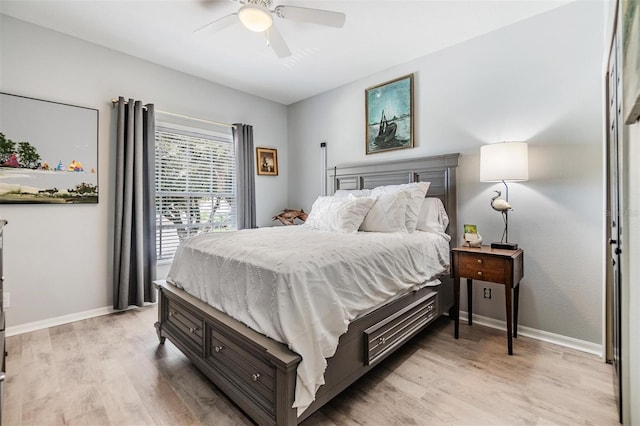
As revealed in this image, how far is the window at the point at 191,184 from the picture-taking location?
11.6ft

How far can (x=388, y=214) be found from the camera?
2.65 meters

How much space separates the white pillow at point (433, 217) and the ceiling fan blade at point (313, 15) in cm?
173

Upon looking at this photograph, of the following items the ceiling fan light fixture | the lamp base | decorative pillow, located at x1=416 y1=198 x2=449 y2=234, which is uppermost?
the ceiling fan light fixture

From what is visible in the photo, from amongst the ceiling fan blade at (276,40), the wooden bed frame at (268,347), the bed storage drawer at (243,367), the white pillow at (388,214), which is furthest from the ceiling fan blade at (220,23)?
the bed storage drawer at (243,367)

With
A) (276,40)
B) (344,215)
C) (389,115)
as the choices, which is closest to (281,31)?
(276,40)

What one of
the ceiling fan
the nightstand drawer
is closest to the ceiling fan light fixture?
the ceiling fan

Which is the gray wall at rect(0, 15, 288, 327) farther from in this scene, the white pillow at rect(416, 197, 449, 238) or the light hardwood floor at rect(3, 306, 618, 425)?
the white pillow at rect(416, 197, 449, 238)

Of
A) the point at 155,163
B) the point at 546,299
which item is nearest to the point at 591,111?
the point at 546,299

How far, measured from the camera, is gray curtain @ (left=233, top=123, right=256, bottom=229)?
4.08 m

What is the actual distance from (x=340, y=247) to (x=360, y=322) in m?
0.45

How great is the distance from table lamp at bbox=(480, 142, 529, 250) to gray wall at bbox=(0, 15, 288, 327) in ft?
11.3

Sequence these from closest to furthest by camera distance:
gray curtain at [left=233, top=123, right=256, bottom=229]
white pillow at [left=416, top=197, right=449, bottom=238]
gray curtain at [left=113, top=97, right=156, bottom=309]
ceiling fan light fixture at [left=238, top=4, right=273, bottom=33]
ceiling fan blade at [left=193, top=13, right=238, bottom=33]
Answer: ceiling fan light fixture at [left=238, top=4, right=273, bottom=33]
ceiling fan blade at [left=193, top=13, right=238, bottom=33]
white pillow at [left=416, top=197, right=449, bottom=238]
gray curtain at [left=113, top=97, right=156, bottom=309]
gray curtain at [left=233, top=123, right=256, bottom=229]

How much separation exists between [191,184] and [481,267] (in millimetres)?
3359

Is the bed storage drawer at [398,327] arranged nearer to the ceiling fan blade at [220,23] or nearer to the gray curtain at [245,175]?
the ceiling fan blade at [220,23]
